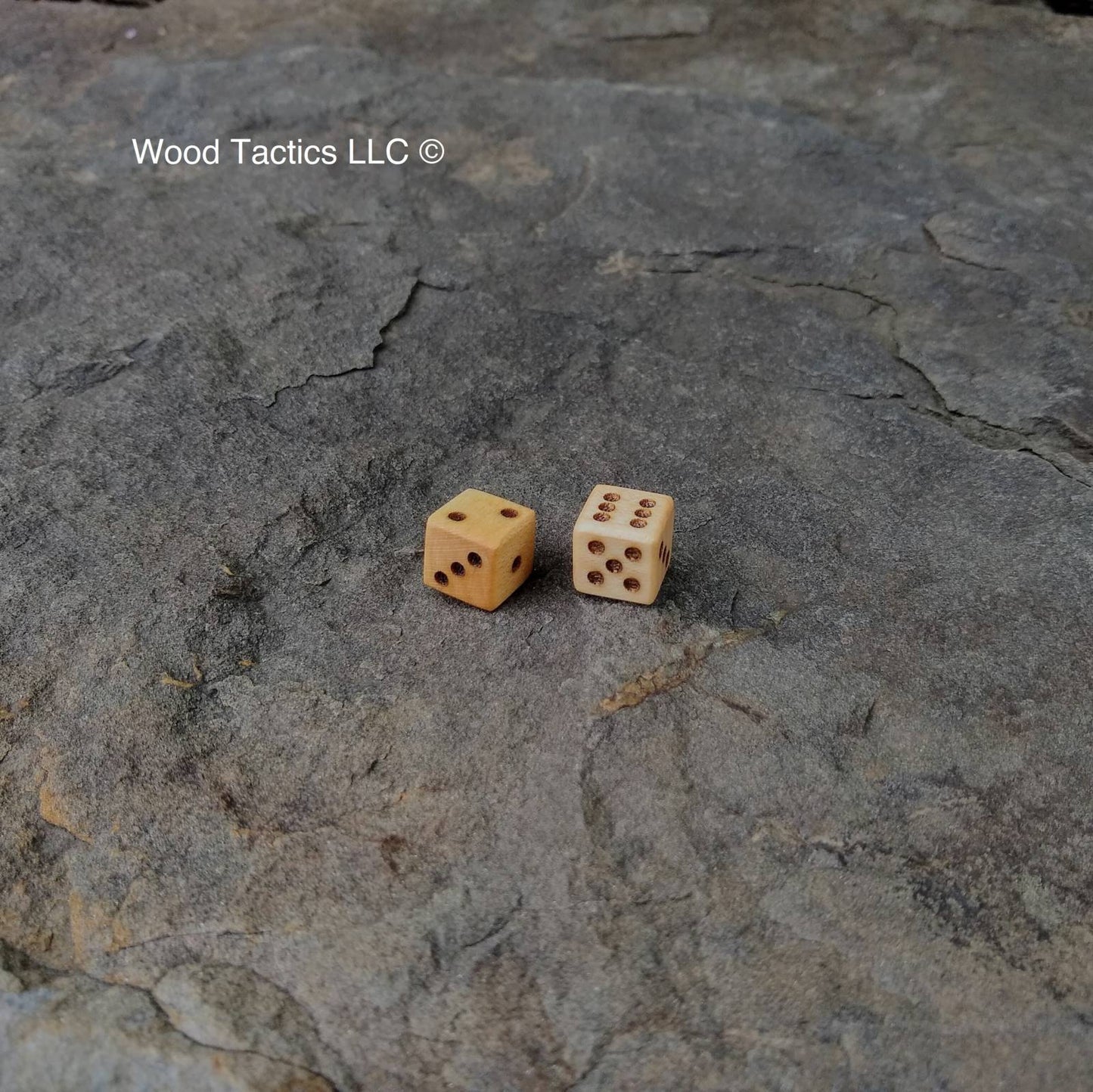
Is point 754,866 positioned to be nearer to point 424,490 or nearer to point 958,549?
point 958,549

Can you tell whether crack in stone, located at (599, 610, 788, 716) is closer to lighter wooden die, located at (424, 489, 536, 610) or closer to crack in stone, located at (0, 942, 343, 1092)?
lighter wooden die, located at (424, 489, 536, 610)

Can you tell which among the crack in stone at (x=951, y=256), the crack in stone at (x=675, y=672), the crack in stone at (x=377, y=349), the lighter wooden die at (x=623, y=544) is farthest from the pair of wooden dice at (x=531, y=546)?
the crack in stone at (x=951, y=256)

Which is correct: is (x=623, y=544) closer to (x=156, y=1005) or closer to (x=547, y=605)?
(x=547, y=605)

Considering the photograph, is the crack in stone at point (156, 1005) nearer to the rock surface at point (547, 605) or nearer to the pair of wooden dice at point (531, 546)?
the rock surface at point (547, 605)

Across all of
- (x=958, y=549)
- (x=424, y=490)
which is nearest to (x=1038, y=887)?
(x=958, y=549)

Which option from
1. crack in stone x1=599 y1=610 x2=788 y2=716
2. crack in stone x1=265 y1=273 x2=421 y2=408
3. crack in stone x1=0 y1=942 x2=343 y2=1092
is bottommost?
crack in stone x1=265 y1=273 x2=421 y2=408

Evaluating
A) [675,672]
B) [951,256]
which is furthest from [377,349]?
[951,256]

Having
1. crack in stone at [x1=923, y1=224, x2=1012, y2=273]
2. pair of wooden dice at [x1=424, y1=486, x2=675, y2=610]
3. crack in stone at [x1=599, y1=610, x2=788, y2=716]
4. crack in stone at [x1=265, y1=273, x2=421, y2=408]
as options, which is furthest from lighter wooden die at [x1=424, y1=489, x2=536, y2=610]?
crack in stone at [x1=923, y1=224, x2=1012, y2=273]

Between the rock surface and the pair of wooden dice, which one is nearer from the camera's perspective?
the rock surface
